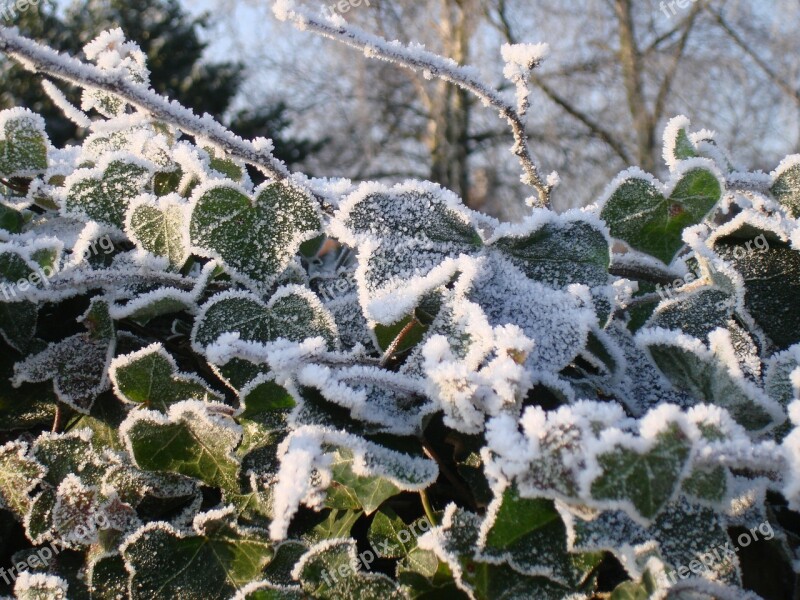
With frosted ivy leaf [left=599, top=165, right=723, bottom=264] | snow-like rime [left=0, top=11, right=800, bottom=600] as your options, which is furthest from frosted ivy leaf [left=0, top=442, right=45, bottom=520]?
frosted ivy leaf [left=599, top=165, right=723, bottom=264]

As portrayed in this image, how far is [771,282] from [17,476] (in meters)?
0.68

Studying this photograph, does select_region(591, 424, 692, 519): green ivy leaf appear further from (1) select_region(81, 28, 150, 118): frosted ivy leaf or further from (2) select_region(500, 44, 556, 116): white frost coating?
(1) select_region(81, 28, 150, 118): frosted ivy leaf

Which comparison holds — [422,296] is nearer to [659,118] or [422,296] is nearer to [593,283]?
[593,283]

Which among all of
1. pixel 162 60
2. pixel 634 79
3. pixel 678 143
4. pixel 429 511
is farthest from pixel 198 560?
pixel 634 79

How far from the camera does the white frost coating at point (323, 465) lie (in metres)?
0.41

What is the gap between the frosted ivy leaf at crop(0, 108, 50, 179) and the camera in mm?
742

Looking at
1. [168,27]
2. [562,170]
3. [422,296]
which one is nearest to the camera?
[422,296]

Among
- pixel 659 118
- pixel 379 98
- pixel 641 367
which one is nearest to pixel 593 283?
pixel 641 367

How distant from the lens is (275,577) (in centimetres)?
56

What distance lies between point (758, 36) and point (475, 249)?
12547mm

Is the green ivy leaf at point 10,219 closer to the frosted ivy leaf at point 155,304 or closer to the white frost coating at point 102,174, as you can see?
the white frost coating at point 102,174

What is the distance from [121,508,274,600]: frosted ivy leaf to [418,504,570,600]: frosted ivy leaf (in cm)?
17

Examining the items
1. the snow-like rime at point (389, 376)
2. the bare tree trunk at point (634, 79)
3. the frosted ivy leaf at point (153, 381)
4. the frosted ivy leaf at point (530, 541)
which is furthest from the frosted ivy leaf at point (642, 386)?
the bare tree trunk at point (634, 79)

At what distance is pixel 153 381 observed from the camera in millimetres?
593
